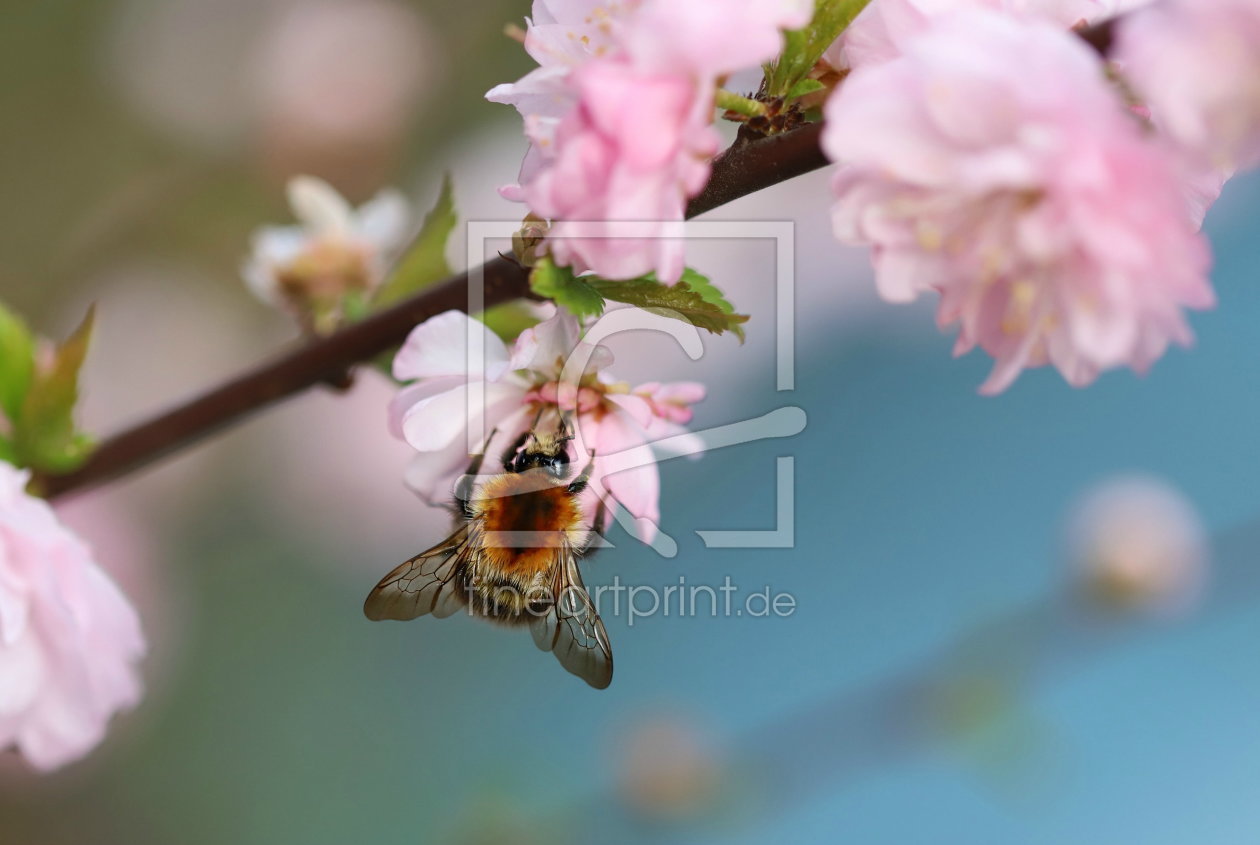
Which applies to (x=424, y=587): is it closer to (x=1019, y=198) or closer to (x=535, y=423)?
(x=535, y=423)

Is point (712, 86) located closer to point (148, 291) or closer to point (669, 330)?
point (669, 330)

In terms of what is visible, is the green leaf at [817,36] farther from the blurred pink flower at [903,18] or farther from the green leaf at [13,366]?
the green leaf at [13,366]

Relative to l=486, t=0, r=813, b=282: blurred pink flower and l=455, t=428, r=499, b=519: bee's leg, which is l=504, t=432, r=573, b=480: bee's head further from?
l=486, t=0, r=813, b=282: blurred pink flower

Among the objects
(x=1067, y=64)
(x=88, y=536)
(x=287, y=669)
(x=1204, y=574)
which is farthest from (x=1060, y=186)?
(x=287, y=669)

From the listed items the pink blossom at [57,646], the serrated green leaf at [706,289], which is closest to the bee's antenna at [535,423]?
the serrated green leaf at [706,289]

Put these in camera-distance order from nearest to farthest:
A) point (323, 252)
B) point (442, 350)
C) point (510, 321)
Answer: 1. point (442, 350)
2. point (510, 321)
3. point (323, 252)

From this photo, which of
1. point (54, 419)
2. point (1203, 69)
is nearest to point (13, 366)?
point (54, 419)
